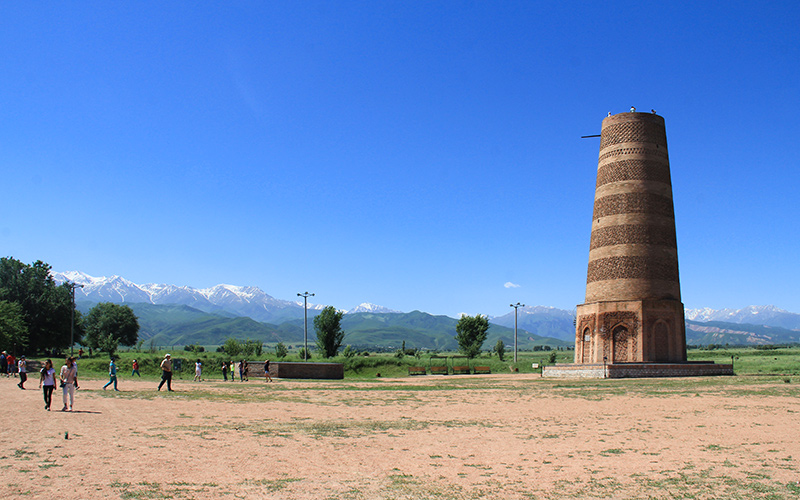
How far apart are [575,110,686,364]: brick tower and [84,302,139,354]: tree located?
7486 centimetres

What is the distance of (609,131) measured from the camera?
4069cm

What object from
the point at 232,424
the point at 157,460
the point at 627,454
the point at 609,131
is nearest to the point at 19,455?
the point at 157,460

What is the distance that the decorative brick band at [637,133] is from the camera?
3950 centimetres

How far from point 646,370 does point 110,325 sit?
85.3 m

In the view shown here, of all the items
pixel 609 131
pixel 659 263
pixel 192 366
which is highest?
pixel 609 131

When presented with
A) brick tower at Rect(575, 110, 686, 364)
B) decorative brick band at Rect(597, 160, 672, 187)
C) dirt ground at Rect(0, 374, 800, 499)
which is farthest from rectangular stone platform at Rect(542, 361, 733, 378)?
dirt ground at Rect(0, 374, 800, 499)

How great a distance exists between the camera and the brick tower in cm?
3681

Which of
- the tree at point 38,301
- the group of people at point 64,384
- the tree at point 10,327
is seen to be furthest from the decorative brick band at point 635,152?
the tree at point 38,301

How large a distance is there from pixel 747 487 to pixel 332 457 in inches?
268

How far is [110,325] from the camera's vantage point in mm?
93938

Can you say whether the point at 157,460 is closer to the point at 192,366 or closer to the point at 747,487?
the point at 747,487

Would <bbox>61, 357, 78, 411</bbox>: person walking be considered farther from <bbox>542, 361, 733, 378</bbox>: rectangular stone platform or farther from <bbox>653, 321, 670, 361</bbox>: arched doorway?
<bbox>653, 321, 670, 361</bbox>: arched doorway

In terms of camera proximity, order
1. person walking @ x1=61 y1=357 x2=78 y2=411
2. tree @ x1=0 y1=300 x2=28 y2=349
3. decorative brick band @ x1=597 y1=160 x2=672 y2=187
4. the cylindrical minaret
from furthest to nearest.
Answer: tree @ x1=0 y1=300 x2=28 y2=349, decorative brick band @ x1=597 y1=160 x2=672 y2=187, the cylindrical minaret, person walking @ x1=61 y1=357 x2=78 y2=411

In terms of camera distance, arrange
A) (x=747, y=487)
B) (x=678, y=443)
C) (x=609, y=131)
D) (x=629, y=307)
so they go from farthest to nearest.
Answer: (x=609, y=131), (x=629, y=307), (x=678, y=443), (x=747, y=487)
